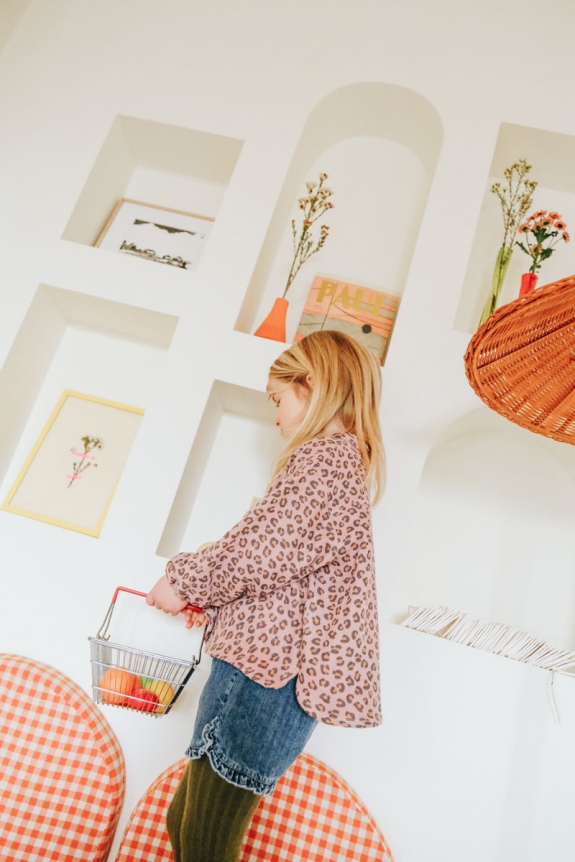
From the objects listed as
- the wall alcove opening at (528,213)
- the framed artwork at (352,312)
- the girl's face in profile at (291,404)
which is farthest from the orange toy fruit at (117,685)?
the wall alcove opening at (528,213)

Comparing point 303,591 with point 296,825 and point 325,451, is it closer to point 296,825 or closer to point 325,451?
point 325,451

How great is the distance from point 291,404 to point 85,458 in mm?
864

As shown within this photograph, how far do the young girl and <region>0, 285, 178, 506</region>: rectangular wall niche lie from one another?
976mm

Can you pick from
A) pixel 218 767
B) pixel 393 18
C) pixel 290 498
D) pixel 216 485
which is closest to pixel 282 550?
pixel 290 498

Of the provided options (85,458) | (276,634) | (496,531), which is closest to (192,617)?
(276,634)

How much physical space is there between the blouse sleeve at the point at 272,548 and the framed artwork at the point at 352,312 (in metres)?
0.91

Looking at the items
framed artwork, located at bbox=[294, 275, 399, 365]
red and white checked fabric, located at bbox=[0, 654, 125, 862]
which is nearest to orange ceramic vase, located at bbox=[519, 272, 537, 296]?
framed artwork, located at bbox=[294, 275, 399, 365]

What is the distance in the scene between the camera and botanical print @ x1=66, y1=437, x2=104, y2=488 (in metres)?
1.99

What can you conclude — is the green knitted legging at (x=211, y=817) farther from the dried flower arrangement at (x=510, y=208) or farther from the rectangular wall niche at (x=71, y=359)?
the dried flower arrangement at (x=510, y=208)

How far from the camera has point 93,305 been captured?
2033 mm

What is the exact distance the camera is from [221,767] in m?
1.08

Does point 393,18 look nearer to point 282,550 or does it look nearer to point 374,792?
point 282,550

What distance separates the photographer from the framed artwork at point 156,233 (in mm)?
2232

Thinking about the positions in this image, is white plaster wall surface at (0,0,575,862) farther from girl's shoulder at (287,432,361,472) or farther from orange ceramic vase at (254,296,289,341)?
girl's shoulder at (287,432,361,472)
